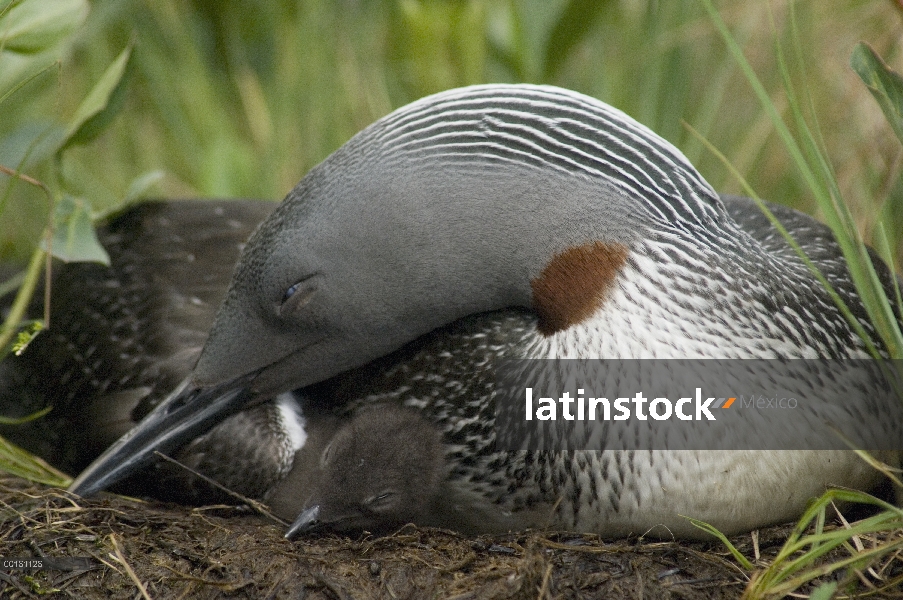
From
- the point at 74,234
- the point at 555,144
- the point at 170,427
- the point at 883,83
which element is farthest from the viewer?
the point at 74,234

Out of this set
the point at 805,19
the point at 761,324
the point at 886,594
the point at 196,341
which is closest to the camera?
the point at 886,594

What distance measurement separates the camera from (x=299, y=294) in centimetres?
272

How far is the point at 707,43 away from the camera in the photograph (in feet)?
16.2

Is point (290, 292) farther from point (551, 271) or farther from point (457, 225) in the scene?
point (551, 271)

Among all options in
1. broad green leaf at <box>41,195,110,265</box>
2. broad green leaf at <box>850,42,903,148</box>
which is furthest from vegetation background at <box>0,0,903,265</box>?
A: broad green leaf at <box>850,42,903,148</box>

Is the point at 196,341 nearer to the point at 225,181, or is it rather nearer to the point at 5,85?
the point at 5,85

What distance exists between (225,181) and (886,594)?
11.1 feet

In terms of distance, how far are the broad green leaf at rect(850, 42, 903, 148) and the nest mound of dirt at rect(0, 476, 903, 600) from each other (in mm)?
1146

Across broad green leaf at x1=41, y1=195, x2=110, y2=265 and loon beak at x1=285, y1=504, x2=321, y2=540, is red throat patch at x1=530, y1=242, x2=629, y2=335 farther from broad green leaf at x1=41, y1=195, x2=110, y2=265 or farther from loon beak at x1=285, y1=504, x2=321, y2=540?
broad green leaf at x1=41, y1=195, x2=110, y2=265

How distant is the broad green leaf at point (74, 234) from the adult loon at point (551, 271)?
63 cm

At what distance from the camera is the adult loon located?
8.41ft

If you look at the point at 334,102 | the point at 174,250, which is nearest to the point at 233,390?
the point at 174,250

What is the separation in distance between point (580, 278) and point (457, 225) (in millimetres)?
357

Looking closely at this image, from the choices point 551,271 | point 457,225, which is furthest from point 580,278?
point 457,225
